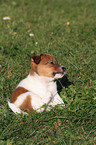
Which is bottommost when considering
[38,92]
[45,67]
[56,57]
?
[56,57]

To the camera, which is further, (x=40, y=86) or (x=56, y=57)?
(x=56, y=57)

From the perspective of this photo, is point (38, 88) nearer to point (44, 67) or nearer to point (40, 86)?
point (40, 86)

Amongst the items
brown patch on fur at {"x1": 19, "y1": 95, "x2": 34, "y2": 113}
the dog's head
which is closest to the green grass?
brown patch on fur at {"x1": 19, "y1": 95, "x2": 34, "y2": 113}

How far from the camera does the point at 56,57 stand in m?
4.95

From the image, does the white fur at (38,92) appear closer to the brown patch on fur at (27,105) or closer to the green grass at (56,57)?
the brown patch on fur at (27,105)

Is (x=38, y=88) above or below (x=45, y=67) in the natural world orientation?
below

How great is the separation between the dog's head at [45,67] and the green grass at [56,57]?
0.61m

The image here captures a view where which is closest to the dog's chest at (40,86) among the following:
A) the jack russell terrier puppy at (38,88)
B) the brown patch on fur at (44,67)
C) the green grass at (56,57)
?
the jack russell terrier puppy at (38,88)

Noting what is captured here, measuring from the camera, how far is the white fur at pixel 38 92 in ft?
10.8

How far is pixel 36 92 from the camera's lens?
3346 millimetres

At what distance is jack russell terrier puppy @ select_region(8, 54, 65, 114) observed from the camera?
329 centimetres

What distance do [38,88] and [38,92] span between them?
0.20ft

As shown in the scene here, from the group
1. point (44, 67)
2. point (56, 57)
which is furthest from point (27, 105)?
point (56, 57)

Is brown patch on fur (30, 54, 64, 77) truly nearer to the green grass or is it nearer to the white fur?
the white fur
